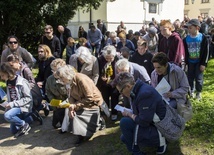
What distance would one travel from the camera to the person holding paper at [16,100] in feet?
15.9

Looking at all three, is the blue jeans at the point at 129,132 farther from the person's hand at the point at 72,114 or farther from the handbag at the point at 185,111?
the person's hand at the point at 72,114

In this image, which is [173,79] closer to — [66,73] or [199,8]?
[66,73]

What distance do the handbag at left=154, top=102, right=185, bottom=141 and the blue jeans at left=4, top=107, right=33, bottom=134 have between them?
2.62m

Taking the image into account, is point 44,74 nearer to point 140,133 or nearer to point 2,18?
point 140,133

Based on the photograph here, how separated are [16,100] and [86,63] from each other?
4.66 feet

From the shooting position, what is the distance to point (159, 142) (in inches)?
144

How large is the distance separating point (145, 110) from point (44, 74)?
3061 millimetres

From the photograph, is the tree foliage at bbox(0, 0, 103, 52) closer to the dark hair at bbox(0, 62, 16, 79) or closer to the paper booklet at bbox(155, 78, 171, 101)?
the dark hair at bbox(0, 62, 16, 79)

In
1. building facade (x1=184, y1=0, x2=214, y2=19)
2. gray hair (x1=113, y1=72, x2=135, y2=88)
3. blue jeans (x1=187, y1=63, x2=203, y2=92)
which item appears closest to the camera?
gray hair (x1=113, y1=72, x2=135, y2=88)

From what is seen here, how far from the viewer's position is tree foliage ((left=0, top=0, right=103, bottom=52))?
9969 mm

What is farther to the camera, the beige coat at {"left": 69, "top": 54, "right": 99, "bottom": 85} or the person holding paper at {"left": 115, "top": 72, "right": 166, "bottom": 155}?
the beige coat at {"left": 69, "top": 54, "right": 99, "bottom": 85}

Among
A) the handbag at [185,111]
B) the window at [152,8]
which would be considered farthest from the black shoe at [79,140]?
the window at [152,8]

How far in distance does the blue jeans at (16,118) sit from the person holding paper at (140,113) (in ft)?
7.08

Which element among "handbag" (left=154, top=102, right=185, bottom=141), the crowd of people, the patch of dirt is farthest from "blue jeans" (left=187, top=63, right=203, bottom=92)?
"handbag" (left=154, top=102, right=185, bottom=141)
